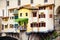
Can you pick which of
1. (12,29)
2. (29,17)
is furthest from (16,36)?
(29,17)

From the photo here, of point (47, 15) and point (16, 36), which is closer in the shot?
point (47, 15)

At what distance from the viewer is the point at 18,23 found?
29.9 meters

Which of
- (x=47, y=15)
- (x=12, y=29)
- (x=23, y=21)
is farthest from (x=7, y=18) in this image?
(x=47, y=15)

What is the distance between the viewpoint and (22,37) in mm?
29578

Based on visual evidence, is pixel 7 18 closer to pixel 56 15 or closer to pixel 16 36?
pixel 16 36

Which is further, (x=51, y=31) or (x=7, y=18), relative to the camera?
(x=7, y=18)

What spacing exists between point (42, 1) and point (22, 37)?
12.2 feet

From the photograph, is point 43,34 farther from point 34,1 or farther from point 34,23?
point 34,1

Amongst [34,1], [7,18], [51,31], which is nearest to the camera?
[51,31]

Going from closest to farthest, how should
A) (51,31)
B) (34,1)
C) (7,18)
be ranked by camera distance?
1. (51,31)
2. (34,1)
3. (7,18)

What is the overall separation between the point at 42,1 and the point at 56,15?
1959 mm

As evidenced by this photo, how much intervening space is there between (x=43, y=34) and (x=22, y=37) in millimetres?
2184

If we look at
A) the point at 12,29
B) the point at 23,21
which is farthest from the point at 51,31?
the point at 12,29

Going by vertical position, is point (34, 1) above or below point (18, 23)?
above
